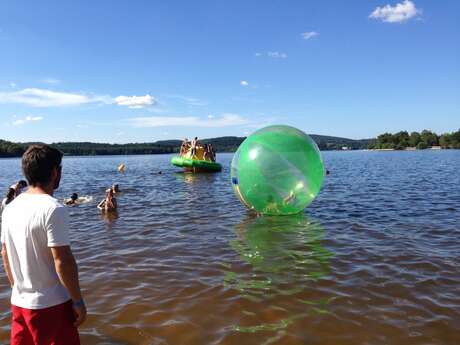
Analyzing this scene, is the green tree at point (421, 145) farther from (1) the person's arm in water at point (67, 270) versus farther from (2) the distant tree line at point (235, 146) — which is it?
(1) the person's arm in water at point (67, 270)

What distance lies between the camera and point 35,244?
8.99ft

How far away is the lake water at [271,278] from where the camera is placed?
448 cm

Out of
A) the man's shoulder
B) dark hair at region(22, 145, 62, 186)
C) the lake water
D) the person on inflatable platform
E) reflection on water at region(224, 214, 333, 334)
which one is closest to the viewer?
the man's shoulder

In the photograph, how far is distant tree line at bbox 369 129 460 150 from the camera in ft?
443

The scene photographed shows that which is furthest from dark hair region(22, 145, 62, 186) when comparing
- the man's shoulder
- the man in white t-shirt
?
the man's shoulder

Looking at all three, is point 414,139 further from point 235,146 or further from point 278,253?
point 278,253

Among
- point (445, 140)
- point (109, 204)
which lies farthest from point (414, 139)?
point (109, 204)

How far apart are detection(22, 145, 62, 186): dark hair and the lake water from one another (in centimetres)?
231

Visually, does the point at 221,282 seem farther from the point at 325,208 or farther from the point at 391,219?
the point at 325,208

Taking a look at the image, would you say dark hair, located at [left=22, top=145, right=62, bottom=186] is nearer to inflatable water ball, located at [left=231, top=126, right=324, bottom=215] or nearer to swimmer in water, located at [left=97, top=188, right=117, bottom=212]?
inflatable water ball, located at [left=231, top=126, right=324, bottom=215]

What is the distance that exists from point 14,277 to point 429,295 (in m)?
4.86

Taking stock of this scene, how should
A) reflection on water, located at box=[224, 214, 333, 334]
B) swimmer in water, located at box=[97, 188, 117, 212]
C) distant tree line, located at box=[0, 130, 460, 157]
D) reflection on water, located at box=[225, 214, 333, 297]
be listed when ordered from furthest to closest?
distant tree line, located at box=[0, 130, 460, 157] → swimmer in water, located at box=[97, 188, 117, 212] → reflection on water, located at box=[225, 214, 333, 297] → reflection on water, located at box=[224, 214, 333, 334]

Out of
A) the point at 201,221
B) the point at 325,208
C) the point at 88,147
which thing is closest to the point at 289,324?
the point at 201,221

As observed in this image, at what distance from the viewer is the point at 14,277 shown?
2.92m
